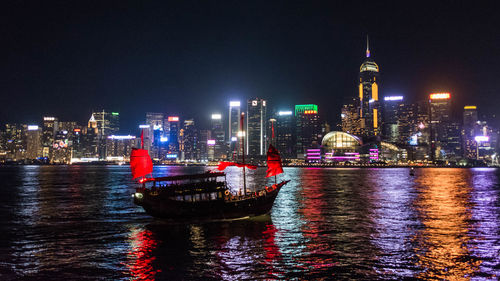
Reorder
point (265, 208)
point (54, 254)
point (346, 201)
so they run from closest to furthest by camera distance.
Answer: point (54, 254) < point (265, 208) < point (346, 201)

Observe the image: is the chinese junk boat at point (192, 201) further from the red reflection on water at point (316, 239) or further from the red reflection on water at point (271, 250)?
the red reflection on water at point (316, 239)

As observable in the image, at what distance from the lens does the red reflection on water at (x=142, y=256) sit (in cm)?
2295

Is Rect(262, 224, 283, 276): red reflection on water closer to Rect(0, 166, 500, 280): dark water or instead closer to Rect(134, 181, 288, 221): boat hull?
Rect(0, 166, 500, 280): dark water

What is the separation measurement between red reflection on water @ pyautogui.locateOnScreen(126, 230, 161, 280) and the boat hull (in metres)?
3.36

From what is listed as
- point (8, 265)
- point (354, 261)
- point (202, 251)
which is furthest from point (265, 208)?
point (8, 265)

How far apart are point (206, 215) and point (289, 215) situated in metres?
11.3

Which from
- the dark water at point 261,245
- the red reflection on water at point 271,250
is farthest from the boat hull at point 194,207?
the red reflection on water at point 271,250

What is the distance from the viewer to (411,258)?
2589 centimetres

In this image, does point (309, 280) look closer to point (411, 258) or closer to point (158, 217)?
point (411, 258)

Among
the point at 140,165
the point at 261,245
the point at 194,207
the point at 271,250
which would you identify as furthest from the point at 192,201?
the point at 271,250

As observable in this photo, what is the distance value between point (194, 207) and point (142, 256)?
41.3 ft

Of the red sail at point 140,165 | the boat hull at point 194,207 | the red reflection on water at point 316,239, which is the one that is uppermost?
the red sail at point 140,165

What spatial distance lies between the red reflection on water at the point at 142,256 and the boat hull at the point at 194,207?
3.36 meters

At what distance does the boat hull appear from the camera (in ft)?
127
